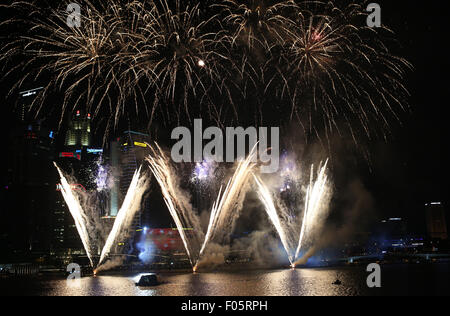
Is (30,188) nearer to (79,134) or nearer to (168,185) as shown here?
(79,134)

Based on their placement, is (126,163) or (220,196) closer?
(220,196)

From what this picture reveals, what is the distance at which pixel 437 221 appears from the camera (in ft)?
574

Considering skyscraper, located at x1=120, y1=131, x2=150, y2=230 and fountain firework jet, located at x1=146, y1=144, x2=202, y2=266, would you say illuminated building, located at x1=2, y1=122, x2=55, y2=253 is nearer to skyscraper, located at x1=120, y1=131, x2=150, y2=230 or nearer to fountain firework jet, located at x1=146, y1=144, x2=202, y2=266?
skyscraper, located at x1=120, y1=131, x2=150, y2=230

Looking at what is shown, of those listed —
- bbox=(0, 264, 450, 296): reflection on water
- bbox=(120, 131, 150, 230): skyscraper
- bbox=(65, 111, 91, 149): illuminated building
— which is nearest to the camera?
bbox=(0, 264, 450, 296): reflection on water

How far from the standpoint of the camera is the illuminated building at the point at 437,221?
174375 millimetres

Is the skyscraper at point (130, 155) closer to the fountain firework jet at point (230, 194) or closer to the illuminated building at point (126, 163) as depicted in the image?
the illuminated building at point (126, 163)

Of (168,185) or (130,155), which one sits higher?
(130,155)

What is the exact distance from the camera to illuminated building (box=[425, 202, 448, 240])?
17438cm

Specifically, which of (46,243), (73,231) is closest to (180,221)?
(73,231)

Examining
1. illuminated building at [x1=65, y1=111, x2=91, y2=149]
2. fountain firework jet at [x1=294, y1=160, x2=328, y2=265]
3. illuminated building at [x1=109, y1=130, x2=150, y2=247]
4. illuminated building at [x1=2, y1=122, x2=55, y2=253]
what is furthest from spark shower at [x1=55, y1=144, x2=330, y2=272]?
illuminated building at [x1=65, y1=111, x2=91, y2=149]

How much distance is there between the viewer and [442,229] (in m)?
175

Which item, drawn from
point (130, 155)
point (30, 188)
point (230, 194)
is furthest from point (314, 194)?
point (30, 188)

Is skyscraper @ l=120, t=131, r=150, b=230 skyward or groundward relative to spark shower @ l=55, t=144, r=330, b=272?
skyward
